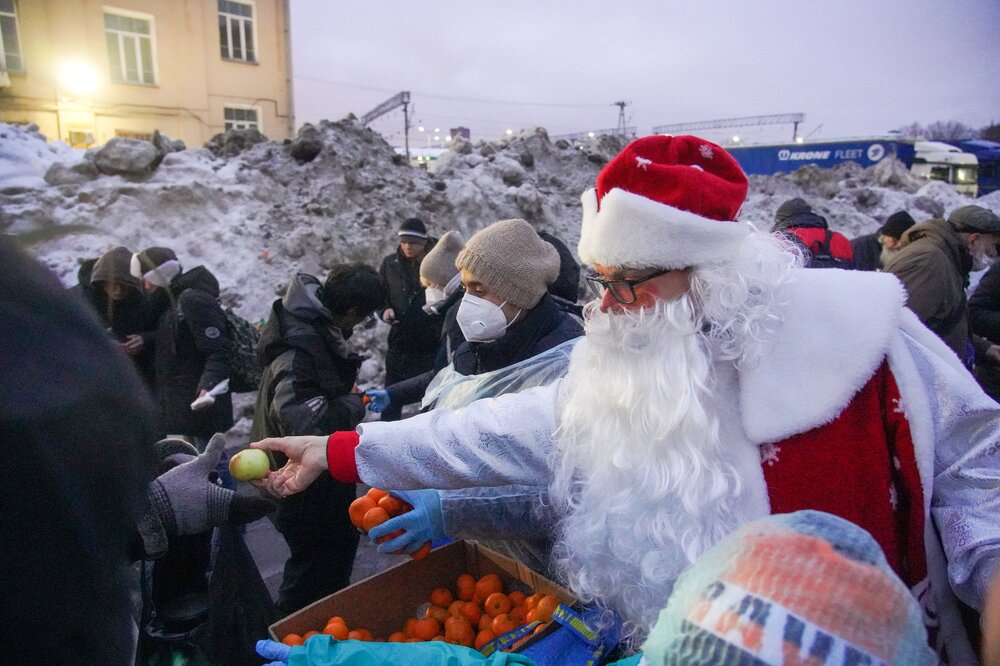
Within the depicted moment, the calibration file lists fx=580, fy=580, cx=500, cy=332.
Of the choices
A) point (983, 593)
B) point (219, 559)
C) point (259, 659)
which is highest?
point (983, 593)

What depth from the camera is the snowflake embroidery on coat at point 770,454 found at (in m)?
1.40

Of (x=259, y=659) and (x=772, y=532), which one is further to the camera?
(x=259, y=659)

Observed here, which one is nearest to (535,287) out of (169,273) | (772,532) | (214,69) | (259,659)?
(259,659)

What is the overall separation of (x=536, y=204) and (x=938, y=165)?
22.4 m

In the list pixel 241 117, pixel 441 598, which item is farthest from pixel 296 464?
pixel 241 117

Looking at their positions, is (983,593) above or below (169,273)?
below

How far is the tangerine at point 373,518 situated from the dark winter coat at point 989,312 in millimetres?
4756

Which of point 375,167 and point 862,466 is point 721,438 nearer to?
point 862,466

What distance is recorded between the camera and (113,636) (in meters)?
0.78

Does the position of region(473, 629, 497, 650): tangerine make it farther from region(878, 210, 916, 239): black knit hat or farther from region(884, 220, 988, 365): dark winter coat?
region(878, 210, 916, 239): black knit hat

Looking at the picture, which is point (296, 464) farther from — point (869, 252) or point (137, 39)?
point (137, 39)

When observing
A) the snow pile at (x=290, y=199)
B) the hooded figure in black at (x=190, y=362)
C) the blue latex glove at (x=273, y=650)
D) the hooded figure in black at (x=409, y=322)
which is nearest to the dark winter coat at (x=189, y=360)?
the hooded figure in black at (x=190, y=362)

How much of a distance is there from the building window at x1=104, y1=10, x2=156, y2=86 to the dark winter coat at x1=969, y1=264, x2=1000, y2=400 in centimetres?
2029

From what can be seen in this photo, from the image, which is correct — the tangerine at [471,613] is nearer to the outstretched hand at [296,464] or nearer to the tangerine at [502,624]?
the tangerine at [502,624]
